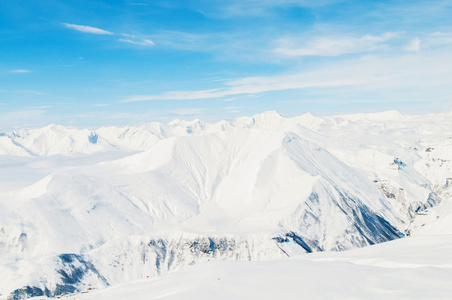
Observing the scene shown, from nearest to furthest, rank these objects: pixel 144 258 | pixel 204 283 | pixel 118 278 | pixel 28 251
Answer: pixel 204 283, pixel 118 278, pixel 144 258, pixel 28 251

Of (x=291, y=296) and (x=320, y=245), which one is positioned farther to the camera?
(x=320, y=245)

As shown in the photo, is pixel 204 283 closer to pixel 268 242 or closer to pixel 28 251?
pixel 268 242

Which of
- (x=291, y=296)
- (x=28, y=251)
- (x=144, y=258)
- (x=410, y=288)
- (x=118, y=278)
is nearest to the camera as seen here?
(x=410, y=288)

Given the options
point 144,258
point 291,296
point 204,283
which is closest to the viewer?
point 291,296

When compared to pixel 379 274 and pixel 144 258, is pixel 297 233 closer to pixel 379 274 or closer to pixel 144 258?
pixel 144 258

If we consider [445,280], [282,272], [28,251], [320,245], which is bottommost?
[320,245]

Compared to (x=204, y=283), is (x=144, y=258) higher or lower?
lower

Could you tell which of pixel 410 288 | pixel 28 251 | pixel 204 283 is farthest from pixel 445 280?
pixel 28 251

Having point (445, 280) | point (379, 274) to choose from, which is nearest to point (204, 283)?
point (379, 274)

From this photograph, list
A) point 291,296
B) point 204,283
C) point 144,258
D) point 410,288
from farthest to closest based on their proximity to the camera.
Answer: point 144,258
point 204,283
point 291,296
point 410,288
